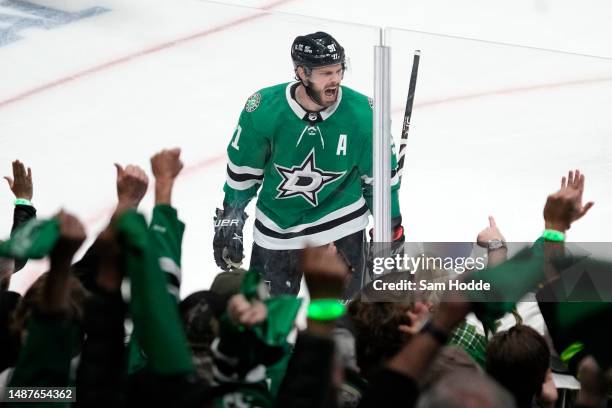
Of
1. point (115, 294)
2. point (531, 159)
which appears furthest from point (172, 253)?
point (531, 159)

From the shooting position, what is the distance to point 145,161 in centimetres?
306

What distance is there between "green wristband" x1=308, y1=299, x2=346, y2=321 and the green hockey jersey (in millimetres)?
1482

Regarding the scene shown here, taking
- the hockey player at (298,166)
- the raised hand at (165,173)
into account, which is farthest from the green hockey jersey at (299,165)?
the raised hand at (165,173)

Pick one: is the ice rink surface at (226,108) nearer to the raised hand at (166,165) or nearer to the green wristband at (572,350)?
the raised hand at (166,165)

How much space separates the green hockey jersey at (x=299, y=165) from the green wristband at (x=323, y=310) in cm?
148

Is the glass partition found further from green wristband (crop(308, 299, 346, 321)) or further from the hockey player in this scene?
green wristband (crop(308, 299, 346, 321))

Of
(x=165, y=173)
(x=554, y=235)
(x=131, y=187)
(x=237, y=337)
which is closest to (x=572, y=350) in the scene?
(x=554, y=235)

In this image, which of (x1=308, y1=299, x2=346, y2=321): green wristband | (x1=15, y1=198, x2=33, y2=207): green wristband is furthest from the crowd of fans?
(x1=15, y1=198, x2=33, y2=207): green wristband

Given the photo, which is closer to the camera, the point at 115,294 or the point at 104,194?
the point at 115,294

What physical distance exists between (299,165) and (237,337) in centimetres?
133

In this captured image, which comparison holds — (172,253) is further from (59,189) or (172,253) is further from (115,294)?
(59,189)

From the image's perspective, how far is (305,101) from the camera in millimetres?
3131

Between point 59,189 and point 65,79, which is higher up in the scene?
point 65,79

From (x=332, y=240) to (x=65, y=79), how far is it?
0.90 metres
